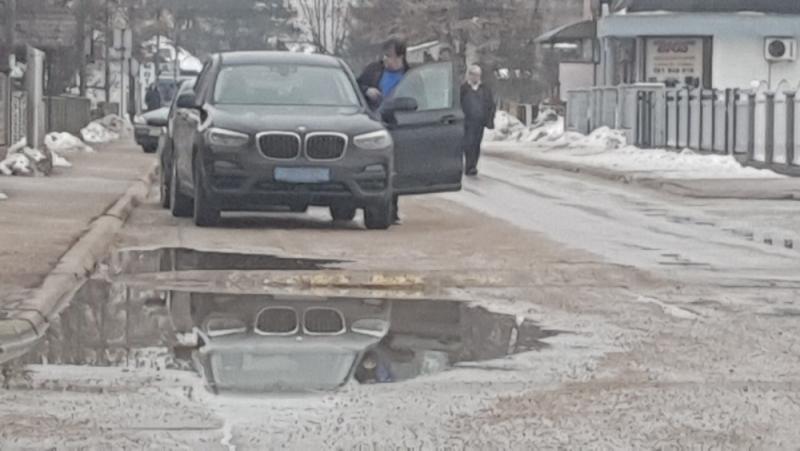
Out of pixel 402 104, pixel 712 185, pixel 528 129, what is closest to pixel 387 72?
pixel 402 104

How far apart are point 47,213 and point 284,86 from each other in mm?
2456

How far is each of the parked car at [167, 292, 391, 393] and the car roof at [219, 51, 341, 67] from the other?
6.53m

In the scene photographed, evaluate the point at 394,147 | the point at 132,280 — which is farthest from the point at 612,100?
the point at 132,280

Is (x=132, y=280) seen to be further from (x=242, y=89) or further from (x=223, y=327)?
(x=242, y=89)

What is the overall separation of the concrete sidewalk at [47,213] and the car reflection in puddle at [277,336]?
1.42ft

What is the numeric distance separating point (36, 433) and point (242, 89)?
10482 mm

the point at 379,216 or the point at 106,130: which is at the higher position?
the point at 379,216

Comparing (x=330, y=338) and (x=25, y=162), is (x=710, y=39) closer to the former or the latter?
(x=25, y=162)

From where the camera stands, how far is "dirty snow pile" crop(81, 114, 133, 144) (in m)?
44.7

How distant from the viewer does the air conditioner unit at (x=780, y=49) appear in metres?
49.7

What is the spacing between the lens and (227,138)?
16266 mm

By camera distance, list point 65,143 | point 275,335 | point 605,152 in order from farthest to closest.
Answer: point 605,152 → point 65,143 → point 275,335

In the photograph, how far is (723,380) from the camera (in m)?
8.60

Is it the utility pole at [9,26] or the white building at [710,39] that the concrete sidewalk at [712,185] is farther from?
the white building at [710,39]
